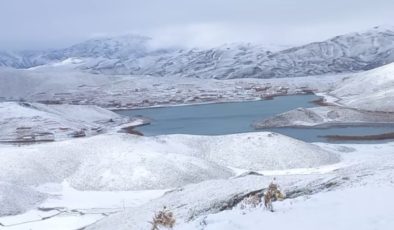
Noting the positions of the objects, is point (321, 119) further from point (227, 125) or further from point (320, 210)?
point (320, 210)

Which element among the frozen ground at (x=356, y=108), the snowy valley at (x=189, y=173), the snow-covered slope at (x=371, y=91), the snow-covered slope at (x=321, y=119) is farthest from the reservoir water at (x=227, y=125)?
the snow-covered slope at (x=371, y=91)

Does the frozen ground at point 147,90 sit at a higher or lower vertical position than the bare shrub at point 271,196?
lower

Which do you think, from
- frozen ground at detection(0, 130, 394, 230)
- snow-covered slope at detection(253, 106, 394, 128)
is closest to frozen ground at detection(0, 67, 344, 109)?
snow-covered slope at detection(253, 106, 394, 128)

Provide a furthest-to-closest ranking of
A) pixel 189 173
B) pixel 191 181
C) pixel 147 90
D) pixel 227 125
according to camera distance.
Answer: pixel 147 90
pixel 227 125
pixel 189 173
pixel 191 181

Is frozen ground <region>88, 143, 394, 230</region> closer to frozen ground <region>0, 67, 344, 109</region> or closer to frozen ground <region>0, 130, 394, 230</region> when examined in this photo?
frozen ground <region>0, 130, 394, 230</region>

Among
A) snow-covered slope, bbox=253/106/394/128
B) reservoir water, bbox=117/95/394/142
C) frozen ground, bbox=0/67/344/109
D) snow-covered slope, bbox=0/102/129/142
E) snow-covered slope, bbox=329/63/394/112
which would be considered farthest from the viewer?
frozen ground, bbox=0/67/344/109

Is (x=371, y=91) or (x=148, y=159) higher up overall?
(x=148, y=159)

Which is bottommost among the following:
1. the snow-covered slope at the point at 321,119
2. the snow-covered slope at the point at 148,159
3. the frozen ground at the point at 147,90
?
the frozen ground at the point at 147,90

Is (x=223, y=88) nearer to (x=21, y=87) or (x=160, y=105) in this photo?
(x=160, y=105)

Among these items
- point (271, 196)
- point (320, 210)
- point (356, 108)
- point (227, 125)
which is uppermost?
point (320, 210)

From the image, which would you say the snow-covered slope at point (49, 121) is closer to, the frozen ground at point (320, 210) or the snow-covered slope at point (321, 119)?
the snow-covered slope at point (321, 119)

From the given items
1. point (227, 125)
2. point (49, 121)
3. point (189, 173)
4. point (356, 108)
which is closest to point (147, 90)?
point (49, 121)
